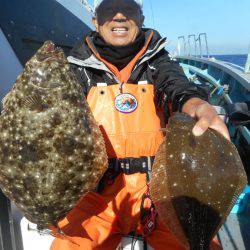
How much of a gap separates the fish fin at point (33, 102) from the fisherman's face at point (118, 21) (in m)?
Result: 1.46

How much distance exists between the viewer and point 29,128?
1916 millimetres

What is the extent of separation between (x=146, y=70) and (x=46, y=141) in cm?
164

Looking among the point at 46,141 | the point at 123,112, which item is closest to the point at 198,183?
the point at 46,141

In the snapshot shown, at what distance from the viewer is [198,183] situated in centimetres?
199

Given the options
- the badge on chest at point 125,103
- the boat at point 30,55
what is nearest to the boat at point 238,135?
the boat at point 30,55

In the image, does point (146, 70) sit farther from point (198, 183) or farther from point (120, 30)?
point (198, 183)

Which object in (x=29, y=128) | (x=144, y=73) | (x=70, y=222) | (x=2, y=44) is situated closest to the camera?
(x=29, y=128)

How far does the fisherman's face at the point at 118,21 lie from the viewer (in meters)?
3.13

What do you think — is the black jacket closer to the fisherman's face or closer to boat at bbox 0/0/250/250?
the fisherman's face

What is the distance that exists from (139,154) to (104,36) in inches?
47.2

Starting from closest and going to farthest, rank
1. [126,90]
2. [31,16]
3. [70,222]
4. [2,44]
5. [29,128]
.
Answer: [29,128], [70,222], [126,90], [2,44], [31,16]

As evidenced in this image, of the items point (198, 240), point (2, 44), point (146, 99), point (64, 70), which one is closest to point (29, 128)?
point (64, 70)

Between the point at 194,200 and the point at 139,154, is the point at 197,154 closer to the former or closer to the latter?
the point at 194,200

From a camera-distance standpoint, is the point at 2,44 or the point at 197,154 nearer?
the point at 197,154
